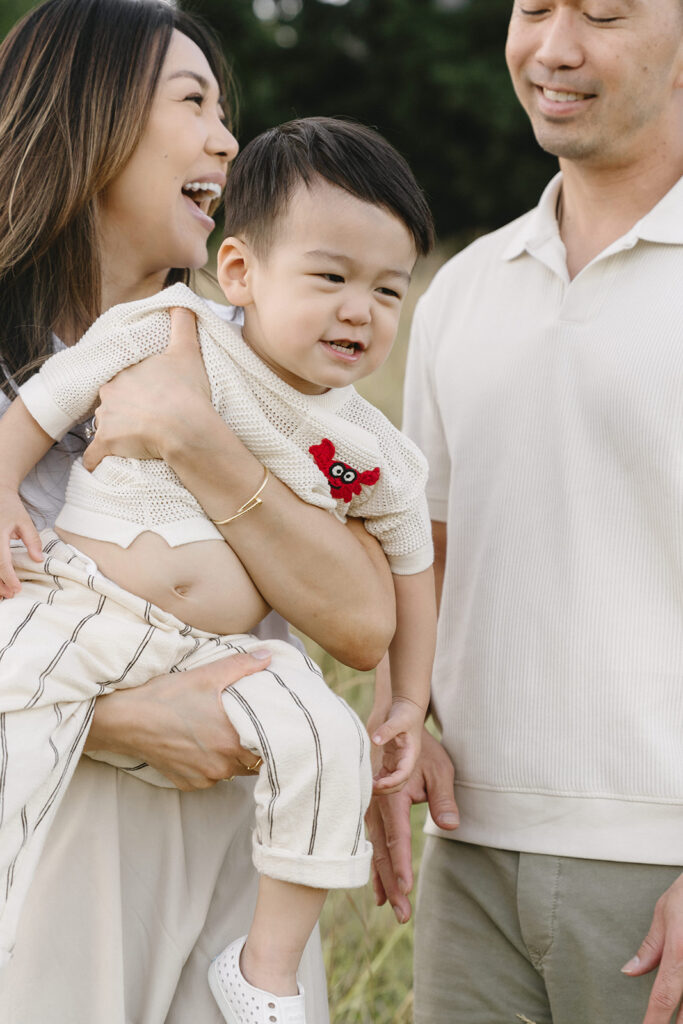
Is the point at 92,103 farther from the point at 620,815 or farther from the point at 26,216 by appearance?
the point at 620,815

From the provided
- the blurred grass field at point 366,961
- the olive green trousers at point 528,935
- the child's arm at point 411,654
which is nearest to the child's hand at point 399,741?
the child's arm at point 411,654

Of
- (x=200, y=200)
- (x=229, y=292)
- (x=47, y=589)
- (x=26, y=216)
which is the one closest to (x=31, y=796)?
(x=47, y=589)

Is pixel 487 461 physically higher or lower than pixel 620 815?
higher

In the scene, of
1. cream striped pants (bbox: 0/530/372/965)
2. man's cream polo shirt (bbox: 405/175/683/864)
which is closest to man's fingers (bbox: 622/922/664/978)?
man's cream polo shirt (bbox: 405/175/683/864)

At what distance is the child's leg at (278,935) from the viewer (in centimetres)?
181

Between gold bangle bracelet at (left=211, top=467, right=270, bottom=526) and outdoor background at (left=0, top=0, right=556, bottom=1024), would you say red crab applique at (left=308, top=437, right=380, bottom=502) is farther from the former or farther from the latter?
outdoor background at (left=0, top=0, right=556, bottom=1024)

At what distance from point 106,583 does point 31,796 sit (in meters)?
0.33

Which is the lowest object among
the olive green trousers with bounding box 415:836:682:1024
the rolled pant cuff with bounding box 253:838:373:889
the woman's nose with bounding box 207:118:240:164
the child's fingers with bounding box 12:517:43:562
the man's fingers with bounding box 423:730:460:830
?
the olive green trousers with bounding box 415:836:682:1024

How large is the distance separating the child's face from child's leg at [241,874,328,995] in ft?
2.69

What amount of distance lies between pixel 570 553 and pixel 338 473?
58 cm

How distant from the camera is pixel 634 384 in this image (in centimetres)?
226

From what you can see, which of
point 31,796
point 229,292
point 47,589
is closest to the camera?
point 31,796

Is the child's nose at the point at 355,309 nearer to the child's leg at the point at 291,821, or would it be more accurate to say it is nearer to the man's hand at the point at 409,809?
the child's leg at the point at 291,821

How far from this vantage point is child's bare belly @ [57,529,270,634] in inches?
73.0
